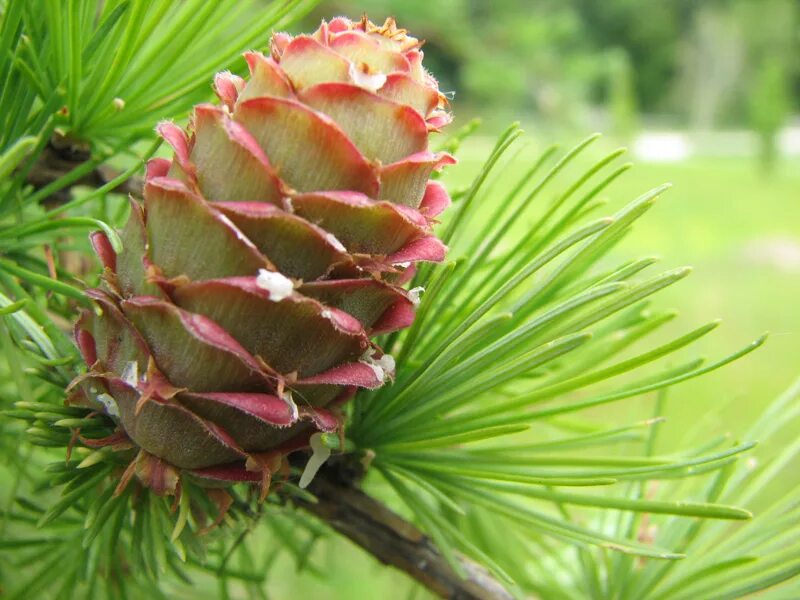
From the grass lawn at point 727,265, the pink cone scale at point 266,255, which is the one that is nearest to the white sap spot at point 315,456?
the pink cone scale at point 266,255

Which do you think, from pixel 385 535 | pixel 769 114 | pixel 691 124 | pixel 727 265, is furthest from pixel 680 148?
pixel 385 535

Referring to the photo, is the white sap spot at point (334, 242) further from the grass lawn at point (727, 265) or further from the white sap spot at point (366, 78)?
the grass lawn at point (727, 265)

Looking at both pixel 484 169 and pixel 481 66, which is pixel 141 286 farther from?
pixel 481 66

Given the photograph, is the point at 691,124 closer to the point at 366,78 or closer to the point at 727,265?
the point at 727,265

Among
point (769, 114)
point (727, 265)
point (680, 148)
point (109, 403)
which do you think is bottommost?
point (109, 403)

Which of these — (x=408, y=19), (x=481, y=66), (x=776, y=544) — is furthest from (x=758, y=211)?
(x=776, y=544)

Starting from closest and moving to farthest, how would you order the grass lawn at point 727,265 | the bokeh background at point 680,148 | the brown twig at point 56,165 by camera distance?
the brown twig at point 56,165, the bokeh background at point 680,148, the grass lawn at point 727,265

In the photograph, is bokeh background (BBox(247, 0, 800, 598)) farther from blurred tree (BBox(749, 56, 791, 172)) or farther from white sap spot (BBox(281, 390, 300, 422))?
white sap spot (BBox(281, 390, 300, 422))
